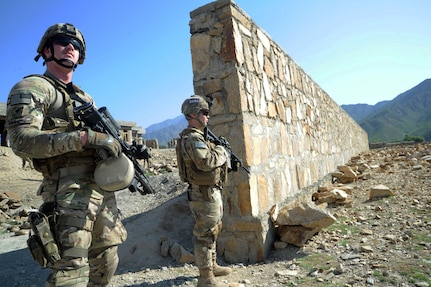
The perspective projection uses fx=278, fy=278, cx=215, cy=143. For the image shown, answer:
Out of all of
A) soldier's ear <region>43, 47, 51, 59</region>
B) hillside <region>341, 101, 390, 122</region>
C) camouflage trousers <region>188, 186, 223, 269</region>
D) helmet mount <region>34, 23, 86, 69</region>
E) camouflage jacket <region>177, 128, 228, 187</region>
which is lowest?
camouflage trousers <region>188, 186, 223, 269</region>

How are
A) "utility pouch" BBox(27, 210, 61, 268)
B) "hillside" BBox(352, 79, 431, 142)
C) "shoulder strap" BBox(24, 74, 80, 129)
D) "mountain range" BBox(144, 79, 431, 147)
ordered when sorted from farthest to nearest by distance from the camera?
"hillside" BBox(352, 79, 431, 142), "mountain range" BBox(144, 79, 431, 147), "shoulder strap" BBox(24, 74, 80, 129), "utility pouch" BBox(27, 210, 61, 268)

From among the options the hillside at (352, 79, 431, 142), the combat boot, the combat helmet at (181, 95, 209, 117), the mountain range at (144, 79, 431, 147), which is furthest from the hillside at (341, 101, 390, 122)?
the combat boot

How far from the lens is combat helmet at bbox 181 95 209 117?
2480 millimetres

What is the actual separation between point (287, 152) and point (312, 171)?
1.55 meters

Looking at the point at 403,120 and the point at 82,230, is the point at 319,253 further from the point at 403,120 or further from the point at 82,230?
the point at 403,120

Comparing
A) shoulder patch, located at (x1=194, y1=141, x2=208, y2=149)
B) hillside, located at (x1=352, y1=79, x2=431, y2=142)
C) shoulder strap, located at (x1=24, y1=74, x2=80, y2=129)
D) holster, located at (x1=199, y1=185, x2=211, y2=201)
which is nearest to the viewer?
shoulder strap, located at (x1=24, y1=74, x2=80, y2=129)

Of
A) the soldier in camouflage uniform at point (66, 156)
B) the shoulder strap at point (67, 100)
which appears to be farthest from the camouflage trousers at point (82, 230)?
the shoulder strap at point (67, 100)

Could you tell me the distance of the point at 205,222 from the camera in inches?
92.9

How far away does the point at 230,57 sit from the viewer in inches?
123

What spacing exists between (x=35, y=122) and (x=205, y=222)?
147 cm

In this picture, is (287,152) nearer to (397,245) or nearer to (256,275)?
(397,245)

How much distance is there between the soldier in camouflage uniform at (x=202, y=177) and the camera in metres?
2.31

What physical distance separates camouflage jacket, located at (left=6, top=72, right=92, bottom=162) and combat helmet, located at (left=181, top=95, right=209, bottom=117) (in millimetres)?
1090

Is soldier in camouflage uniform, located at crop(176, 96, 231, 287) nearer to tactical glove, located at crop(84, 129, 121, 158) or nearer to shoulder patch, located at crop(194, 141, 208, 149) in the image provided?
shoulder patch, located at crop(194, 141, 208, 149)
